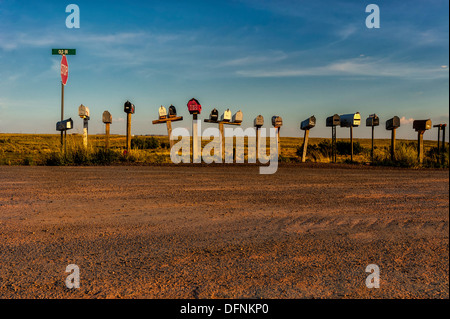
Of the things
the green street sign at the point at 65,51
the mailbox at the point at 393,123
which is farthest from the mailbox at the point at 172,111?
the mailbox at the point at 393,123

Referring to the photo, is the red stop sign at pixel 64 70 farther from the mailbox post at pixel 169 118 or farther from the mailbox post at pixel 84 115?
the mailbox post at pixel 169 118

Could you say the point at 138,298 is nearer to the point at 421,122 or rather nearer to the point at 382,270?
the point at 382,270

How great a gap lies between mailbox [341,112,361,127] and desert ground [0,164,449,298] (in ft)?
33.4

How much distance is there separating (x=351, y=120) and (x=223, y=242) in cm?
1512

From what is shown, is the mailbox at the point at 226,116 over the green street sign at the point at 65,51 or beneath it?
beneath

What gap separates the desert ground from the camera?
120 inches

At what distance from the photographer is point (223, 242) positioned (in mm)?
4238

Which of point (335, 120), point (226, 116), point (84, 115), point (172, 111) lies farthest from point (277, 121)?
point (84, 115)

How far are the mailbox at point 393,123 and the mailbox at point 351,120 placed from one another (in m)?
1.38

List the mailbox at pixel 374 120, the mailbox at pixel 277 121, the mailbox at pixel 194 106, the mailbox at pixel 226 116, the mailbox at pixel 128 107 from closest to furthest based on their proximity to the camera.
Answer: the mailbox at pixel 128 107 < the mailbox at pixel 194 106 < the mailbox at pixel 374 120 < the mailbox at pixel 226 116 < the mailbox at pixel 277 121

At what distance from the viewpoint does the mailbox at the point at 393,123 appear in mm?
16203
